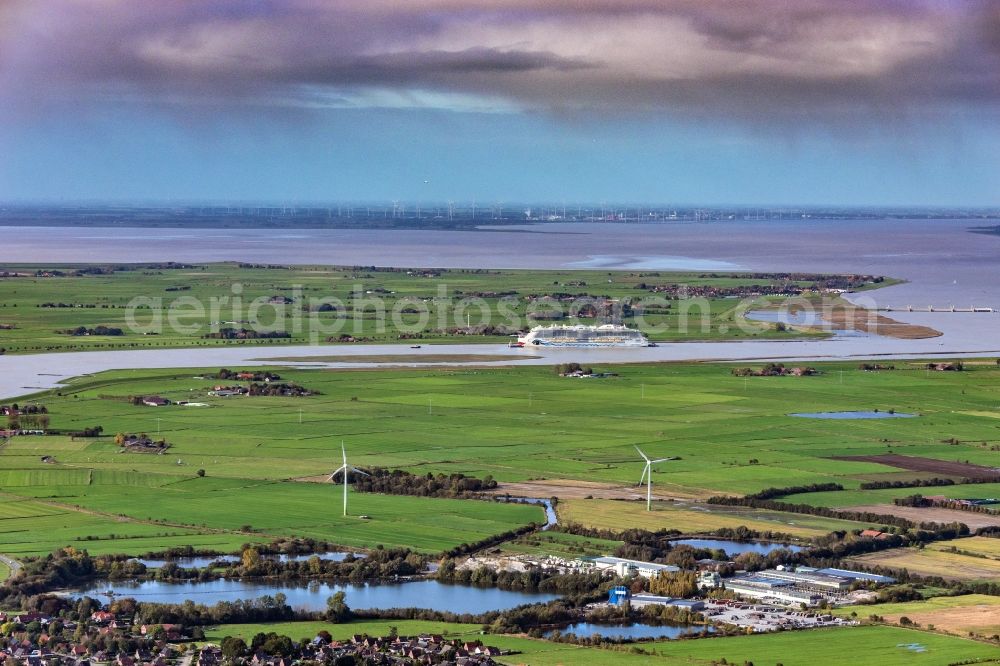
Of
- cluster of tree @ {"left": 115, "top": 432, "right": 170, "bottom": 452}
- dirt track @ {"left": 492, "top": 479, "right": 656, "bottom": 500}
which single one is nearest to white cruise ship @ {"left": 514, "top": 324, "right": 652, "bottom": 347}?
cluster of tree @ {"left": 115, "top": 432, "right": 170, "bottom": 452}

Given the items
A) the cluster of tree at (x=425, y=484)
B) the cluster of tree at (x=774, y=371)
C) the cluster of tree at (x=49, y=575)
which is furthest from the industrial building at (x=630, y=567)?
the cluster of tree at (x=774, y=371)

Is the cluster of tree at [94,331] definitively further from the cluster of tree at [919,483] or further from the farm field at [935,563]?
the farm field at [935,563]

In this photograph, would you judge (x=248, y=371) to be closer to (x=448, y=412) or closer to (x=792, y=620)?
(x=448, y=412)

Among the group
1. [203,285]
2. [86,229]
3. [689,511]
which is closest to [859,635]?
[689,511]

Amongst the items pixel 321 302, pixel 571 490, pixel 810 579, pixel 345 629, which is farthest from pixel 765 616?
pixel 321 302

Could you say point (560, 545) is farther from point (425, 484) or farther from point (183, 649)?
point (183, 649)

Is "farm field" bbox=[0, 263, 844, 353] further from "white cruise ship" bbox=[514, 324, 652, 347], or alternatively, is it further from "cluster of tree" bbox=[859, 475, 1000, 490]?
"cluster of tree" bbox=[859, 475, 1000, 490]
